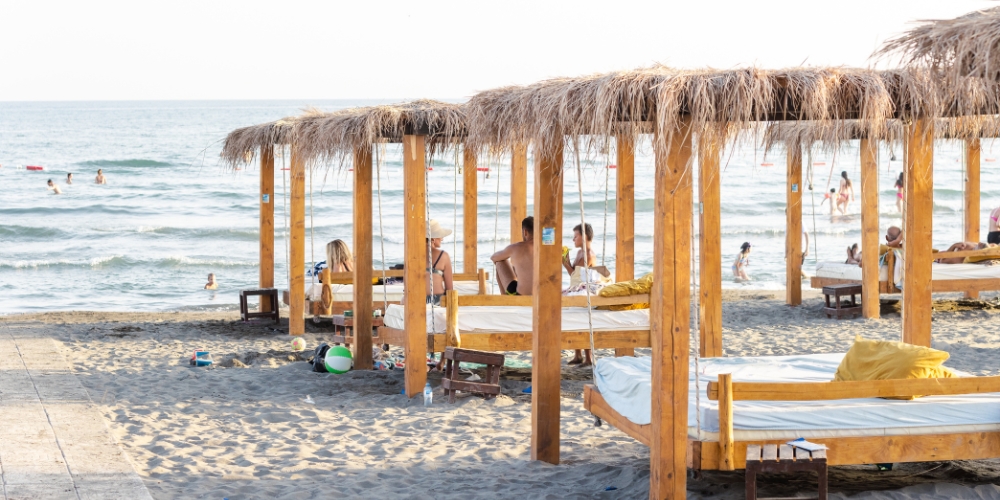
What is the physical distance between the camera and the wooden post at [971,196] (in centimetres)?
1388

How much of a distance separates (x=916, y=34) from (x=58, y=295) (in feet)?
57.3

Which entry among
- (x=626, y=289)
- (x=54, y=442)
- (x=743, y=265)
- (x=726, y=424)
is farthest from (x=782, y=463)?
(x=743, y=265)

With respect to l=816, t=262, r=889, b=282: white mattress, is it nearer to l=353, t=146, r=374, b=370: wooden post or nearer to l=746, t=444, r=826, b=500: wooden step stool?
l=353, t=146, r=374, b=370: wooden post

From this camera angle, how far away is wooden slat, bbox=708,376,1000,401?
198 inches

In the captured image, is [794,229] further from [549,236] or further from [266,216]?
[549,236]

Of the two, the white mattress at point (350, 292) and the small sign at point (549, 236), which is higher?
the small sign at point (549, 236)

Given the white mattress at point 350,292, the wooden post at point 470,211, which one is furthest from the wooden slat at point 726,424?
the white mattress at point 350,292

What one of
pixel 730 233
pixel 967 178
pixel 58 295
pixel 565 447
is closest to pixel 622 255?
pixel 565 447

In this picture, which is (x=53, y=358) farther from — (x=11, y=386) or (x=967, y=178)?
(x=967, y=178)

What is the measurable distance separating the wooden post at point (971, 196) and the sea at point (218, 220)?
1.04 meters

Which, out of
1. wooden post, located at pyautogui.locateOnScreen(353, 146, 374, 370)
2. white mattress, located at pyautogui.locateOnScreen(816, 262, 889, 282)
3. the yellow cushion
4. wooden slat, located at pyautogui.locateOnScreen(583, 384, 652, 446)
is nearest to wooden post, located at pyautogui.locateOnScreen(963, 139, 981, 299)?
white mattress, located at pyautogui.locateOnScreen(816, 262, 889, 282)

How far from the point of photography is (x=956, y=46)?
14.6ft

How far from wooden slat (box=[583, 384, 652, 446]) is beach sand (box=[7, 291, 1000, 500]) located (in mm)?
306

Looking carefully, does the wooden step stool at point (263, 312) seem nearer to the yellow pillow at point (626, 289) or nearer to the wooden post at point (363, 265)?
the wooden post at point (363, 265)
